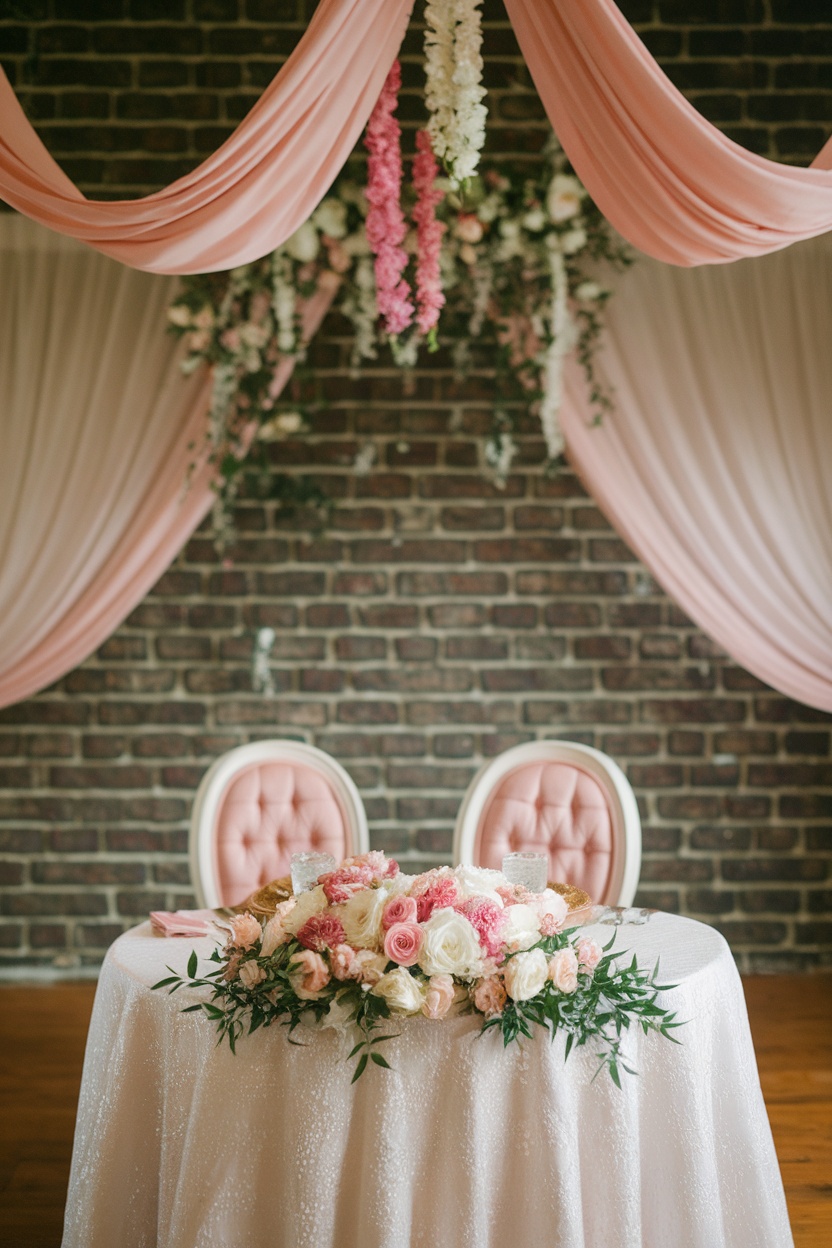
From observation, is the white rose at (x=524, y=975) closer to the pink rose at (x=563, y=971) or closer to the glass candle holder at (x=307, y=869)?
the pink rose at (x=563, y=971)

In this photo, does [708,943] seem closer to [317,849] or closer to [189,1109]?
[189,1109]

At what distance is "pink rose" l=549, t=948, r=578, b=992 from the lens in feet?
4.99

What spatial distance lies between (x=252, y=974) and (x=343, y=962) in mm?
153

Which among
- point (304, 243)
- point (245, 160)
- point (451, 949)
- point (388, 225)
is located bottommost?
point (451, 949)

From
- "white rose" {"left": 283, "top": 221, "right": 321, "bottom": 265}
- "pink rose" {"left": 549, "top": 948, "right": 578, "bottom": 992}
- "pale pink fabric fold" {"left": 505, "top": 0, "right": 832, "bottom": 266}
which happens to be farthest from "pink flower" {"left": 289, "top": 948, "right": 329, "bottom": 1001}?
"white rose" {"left": 283, "top": 221, "right": 321, "bottom": 265}

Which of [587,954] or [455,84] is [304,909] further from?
[455,84]

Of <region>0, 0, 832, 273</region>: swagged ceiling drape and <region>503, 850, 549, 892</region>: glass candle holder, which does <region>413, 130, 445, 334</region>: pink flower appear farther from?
<region>503, 850, 549, 892</region>: glass candle holder

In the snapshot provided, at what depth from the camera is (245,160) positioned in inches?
68.0

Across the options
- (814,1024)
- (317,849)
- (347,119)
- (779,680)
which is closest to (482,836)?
(317,849)

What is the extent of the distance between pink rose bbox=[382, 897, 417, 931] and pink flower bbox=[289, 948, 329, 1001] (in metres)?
0.10

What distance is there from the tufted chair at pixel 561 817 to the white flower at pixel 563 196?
151 centimetres

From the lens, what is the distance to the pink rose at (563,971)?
1522 millimetres

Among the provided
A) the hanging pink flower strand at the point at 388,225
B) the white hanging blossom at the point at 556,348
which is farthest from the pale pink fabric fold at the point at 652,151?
the white hanging blossom at the point at 556,348

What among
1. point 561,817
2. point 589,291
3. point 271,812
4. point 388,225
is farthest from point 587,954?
point 589,291
